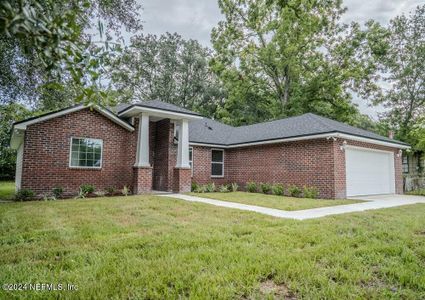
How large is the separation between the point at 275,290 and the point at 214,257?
101 centimetres

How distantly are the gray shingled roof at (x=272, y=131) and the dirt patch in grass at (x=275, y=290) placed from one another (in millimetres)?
9609

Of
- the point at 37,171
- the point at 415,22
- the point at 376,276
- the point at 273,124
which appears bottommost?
the point at 376,276

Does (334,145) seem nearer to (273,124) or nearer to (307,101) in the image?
(273,124)

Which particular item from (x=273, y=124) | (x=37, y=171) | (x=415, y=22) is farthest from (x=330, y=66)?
(x=37, y=171)

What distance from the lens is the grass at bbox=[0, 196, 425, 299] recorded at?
2754mm

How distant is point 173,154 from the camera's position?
539 inches

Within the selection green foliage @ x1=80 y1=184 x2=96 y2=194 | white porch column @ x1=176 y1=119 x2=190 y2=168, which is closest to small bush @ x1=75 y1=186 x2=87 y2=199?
green foliage @ x1=80 y1=184 x2=96 y2=194

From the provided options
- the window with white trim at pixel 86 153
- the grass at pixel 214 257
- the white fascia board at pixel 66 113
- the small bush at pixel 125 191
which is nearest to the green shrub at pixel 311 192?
the grass at pixel 214 257

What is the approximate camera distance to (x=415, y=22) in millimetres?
25328

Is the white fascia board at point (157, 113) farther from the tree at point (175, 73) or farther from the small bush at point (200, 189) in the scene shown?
the tree at point (175, 73)

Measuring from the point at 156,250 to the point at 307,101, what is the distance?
2491 centimetres

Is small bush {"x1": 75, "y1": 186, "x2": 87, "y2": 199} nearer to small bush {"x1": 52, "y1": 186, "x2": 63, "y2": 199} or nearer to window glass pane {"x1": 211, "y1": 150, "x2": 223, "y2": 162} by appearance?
small bush {"x1": 52, "y1": 186, "x2": 63, "y2": 199}

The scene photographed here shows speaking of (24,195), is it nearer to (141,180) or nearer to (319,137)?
(141,180)

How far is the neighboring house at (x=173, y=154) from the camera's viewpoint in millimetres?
10562
